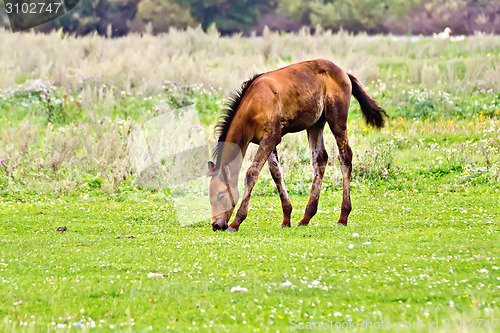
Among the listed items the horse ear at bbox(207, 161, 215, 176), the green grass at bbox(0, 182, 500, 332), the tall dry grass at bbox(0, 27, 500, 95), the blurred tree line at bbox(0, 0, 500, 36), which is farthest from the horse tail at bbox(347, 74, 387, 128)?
the blurred tree line at bbox(0, 0, 500, 36)

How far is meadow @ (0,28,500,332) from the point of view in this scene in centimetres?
643

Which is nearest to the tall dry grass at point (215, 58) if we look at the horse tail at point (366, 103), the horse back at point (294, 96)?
the horse tail at point (366, 103)

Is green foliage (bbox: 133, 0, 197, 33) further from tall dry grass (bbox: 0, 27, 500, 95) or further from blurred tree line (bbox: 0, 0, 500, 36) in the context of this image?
tall dry grass (bbox: 0, 27, 500, 95)

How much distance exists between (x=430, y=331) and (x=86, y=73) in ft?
70.5

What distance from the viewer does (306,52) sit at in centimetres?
2856

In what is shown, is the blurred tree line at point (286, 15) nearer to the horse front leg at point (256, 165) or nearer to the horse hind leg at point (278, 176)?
the horse hind leg at point (278, 176)

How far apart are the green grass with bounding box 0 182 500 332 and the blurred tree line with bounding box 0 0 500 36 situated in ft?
103

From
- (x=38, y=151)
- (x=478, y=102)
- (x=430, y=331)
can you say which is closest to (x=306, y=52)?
(x=478, y=102)

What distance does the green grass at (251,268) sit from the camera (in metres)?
6.07

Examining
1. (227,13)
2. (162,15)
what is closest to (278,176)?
(162,15)

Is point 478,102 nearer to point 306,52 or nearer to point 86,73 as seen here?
point 306,52

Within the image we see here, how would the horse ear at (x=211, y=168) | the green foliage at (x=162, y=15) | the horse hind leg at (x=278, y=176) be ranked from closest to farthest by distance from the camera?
the horse ear at (x=211, y=168) → the horse hind leg at (x=278, y=176) → the green foliage at (x=162, y=15)

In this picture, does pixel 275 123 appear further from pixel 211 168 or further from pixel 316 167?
pixel 316 167

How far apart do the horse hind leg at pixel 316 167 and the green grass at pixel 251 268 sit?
30cm
